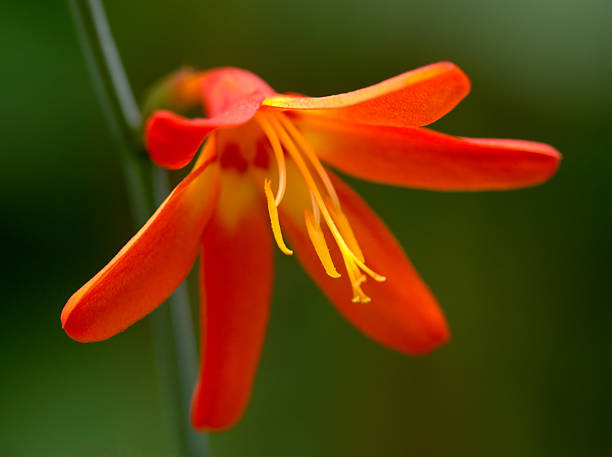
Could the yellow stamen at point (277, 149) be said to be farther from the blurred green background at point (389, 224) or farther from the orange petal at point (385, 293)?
the blurred green background at point (389, 224)

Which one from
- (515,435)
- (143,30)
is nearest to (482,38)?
(143,30)

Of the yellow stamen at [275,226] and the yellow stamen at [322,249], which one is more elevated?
the yellow stamen at [275,226]

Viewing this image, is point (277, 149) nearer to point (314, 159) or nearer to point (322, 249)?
point (314, 159)

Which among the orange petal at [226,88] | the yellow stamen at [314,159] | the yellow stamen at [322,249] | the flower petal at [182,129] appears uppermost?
the orange petal at [226,88]

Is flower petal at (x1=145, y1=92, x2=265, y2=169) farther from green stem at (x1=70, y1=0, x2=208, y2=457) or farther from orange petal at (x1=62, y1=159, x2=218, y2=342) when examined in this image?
green stem at (x1=70, y1=0, x2=208, y2=457)

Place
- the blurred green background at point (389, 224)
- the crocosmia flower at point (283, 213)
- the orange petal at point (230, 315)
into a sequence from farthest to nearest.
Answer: the blurred green background at point (389, 224), the orange petal at point (230, 315), the crocosmia flower at point (283, 213)

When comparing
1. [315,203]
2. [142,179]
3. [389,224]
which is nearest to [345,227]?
[315,203]

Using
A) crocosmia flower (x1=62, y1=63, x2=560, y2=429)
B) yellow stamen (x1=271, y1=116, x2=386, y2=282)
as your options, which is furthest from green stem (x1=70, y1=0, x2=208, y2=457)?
yellow stamen (x1=271, y1=116, x2=386, y2=282)

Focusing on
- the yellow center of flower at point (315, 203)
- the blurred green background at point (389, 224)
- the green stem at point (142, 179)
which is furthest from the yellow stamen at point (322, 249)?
the blurred green background at point (389, 224)

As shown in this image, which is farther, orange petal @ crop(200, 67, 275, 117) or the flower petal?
orange petal @ crop(200, 67, 275, 117)
